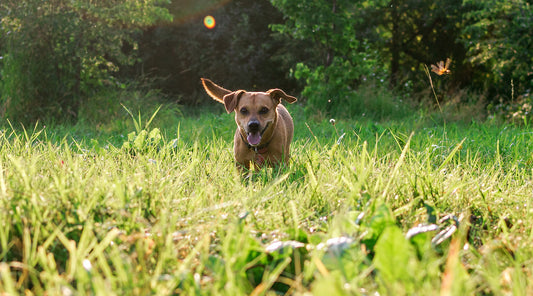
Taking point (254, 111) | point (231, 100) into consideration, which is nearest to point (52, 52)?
point (231, 100)

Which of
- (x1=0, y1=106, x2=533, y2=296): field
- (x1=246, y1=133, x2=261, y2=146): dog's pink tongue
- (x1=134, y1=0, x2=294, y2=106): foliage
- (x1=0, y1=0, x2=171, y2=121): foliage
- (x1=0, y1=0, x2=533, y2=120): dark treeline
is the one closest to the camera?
(x1=0, y1=106, x2=533, y2=296): field

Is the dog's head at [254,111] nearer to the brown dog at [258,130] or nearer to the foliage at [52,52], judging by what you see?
the brown dog at [258,130]

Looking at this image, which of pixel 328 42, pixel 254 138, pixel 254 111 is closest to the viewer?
pixel 254 138

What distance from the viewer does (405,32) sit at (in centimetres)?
1625

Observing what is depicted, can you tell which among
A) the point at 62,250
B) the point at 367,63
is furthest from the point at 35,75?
the point at 62,250

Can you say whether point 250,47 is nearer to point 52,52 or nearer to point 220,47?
point 220,47

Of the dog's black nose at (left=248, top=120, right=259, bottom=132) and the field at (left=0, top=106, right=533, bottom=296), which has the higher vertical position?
the field at (left=0, top=106, right=533, bottom=296)

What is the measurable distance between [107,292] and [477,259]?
139 cm

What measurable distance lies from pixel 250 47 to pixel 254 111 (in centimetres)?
1074

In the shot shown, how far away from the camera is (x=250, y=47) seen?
14.9 m

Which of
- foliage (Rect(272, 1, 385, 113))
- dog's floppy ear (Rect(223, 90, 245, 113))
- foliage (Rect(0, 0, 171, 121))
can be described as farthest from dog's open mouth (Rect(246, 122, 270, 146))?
foliage (Rect(272, 1, 385, 113))

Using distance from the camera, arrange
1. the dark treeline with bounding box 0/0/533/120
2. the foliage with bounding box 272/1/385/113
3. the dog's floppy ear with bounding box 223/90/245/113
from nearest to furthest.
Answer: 1. the dog's floppy ear with bounding box 223/90/245/113
2. the dark treeline with bounding box 0/0/533/120
3. the foliage with bounding box 272/1/385/113

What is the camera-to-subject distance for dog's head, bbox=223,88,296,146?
433 centimetres

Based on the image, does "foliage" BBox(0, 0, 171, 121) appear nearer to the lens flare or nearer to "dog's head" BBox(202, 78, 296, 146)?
"dog's head" BBox(202, 78, 296, 146)
